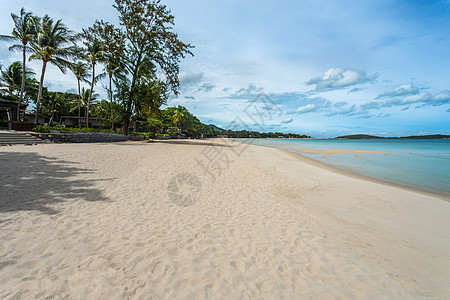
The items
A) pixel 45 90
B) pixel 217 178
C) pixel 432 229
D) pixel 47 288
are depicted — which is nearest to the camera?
pixel 47 288

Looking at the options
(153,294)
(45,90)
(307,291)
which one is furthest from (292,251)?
(45,90)

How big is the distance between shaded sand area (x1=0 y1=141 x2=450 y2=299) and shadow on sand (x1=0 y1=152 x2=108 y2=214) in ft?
0.13

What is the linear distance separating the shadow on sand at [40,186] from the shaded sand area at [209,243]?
41 millimetres

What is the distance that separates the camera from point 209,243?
3631mm

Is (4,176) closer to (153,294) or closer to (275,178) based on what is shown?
(153,294)

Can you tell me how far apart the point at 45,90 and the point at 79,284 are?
58520 mm

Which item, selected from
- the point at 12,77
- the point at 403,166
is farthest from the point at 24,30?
the point at 403,166

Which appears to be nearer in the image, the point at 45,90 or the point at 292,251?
the point at 292,251

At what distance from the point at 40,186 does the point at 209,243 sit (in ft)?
19.2

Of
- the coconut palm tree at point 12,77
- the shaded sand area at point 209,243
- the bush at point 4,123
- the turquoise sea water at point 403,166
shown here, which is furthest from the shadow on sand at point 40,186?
the coconut palm tree at point 12,77

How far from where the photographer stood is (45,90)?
143 feet

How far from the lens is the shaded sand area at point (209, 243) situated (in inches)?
100

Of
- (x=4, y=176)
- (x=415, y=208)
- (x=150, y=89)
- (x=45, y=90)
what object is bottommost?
(x=415, y=208)

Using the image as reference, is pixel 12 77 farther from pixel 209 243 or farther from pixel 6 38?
pixel 209 243
